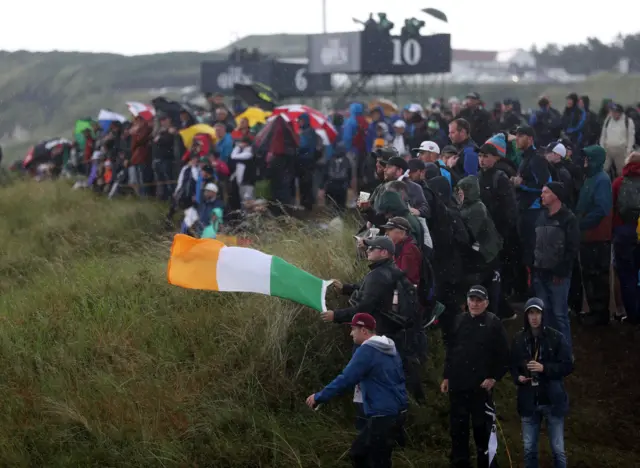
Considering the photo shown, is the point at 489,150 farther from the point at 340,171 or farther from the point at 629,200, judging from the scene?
the point at 340,171

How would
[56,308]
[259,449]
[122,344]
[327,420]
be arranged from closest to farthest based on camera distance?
[259,449], [327,420], [122,344], [56,308]

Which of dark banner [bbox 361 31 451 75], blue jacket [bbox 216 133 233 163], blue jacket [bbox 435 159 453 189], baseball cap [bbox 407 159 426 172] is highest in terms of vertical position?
dark banner [bbox 361 31 451 75]

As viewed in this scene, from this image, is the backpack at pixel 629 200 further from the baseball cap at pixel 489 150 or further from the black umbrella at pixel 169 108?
the black umbrella at pixel 169 108

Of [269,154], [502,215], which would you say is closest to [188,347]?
[502,215]

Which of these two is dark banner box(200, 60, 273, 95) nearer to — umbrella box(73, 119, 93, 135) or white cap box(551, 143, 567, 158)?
umbrella box(73, 119, 93, 135)

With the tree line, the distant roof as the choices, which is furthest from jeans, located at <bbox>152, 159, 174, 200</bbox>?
the distant roof

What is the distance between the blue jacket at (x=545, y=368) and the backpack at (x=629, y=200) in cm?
373

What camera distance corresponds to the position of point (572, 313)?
11594 mm

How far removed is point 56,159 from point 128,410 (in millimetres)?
17099

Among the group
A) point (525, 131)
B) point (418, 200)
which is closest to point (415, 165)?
point (418, 200)

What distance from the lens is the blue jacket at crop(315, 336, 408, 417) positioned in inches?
262

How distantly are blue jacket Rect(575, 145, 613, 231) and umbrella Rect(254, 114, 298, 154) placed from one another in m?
6.20

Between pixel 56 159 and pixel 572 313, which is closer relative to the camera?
pixel 572 313

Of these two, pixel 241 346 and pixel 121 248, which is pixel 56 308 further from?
pixel 121 248
